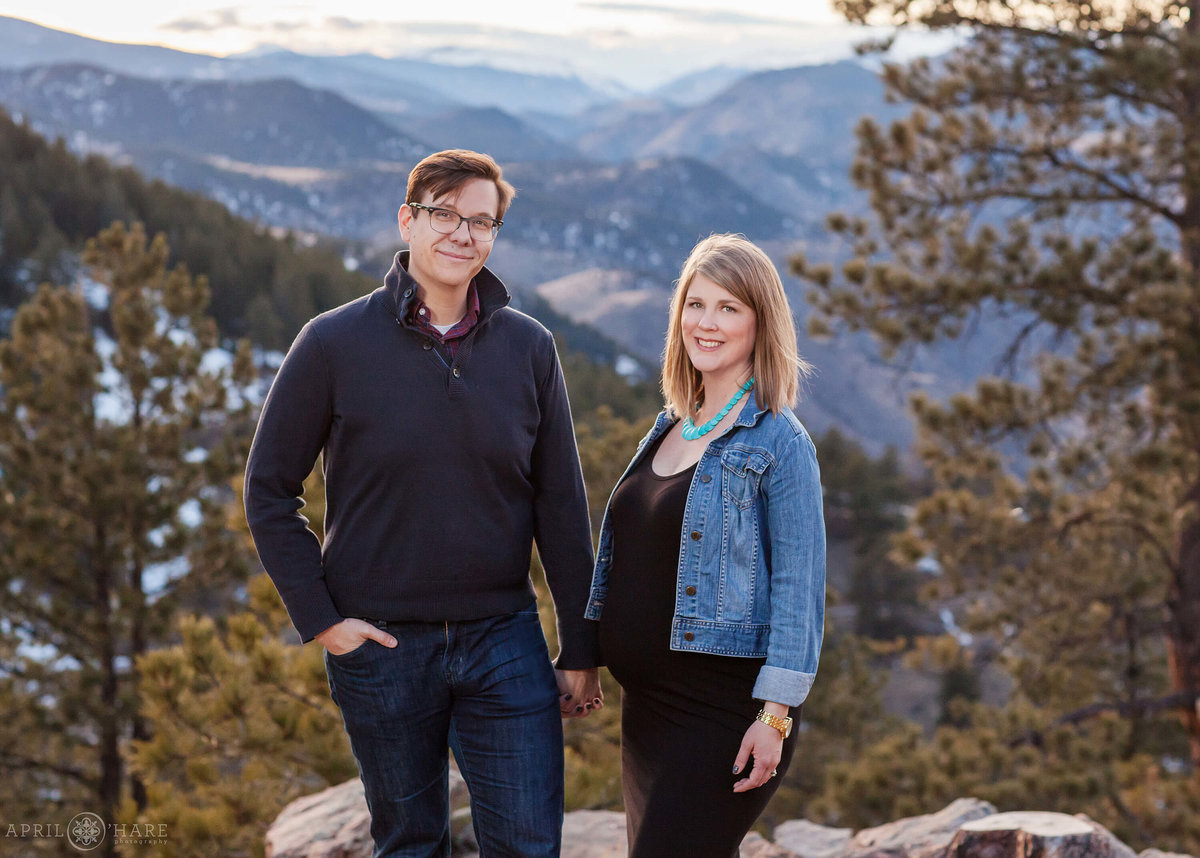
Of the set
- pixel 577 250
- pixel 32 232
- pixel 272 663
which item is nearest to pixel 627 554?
pixel 272 663

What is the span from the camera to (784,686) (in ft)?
6.98

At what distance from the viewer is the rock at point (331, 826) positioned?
3.46 meters

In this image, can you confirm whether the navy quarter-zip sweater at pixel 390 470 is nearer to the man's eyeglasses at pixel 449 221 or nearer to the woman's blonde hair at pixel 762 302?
the man's eyeglasses at pixel 449 221

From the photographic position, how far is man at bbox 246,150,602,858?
2.30 metres

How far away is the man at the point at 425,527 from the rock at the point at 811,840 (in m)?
1.86

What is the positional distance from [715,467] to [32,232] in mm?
33913

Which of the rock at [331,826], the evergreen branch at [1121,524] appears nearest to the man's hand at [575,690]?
the rock at [331,826]

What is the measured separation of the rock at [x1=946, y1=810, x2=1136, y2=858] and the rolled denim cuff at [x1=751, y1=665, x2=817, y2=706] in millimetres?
1452

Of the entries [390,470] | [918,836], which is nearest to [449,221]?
[390,470]

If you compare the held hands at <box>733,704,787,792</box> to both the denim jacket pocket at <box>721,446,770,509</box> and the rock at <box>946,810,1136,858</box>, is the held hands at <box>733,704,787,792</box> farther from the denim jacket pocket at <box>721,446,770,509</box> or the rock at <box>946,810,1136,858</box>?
the rock at <box>946,810,1136,858</box>

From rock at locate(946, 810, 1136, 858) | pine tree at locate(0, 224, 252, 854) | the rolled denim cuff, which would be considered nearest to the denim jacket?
the rolled denim cuff

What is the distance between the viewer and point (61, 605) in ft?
31.4

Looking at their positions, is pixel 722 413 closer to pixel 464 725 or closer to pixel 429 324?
pixel 429 324

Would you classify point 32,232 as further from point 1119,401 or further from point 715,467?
point 715,467
